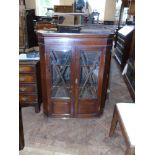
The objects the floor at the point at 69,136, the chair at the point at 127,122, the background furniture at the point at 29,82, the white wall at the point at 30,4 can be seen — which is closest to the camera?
the chair at the point at 127,122

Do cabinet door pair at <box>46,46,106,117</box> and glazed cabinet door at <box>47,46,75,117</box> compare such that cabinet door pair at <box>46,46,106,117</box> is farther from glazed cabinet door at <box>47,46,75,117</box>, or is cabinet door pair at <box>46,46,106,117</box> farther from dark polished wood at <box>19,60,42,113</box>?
dark polished wood at <box>19,60,42,113</box>

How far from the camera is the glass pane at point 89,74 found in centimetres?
193

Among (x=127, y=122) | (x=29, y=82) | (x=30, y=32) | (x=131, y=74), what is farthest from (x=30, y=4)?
(x=127, y=122)

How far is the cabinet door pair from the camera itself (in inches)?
74.5

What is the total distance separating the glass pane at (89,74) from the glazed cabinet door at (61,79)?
0.12 m

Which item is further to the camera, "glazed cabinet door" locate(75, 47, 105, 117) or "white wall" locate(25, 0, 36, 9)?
"white wall" locate(25, 0, 36, 9)

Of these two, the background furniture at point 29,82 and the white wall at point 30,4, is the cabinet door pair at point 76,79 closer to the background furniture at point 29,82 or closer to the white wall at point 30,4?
the background furniture at point 29,82

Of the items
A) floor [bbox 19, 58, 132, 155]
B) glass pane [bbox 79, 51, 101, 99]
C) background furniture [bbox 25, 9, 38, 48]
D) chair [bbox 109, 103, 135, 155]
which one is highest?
background furniture [bbox 25, 9, 38, 48]

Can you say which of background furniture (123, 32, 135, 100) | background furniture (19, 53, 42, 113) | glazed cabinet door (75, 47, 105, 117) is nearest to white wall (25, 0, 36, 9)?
background furniture (123, 32, 135, 100)

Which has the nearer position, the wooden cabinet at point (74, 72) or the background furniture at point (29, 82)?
the wooden cabinet at point (74, 72)

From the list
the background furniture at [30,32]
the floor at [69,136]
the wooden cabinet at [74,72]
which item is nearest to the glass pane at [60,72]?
the wooden cabinet at [74,72]

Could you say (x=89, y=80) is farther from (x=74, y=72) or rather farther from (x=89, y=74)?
(x=74, y=72)

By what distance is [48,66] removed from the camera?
6.30 ft
